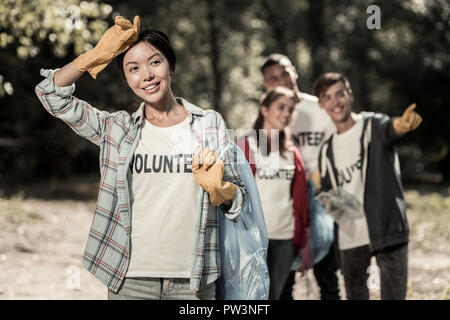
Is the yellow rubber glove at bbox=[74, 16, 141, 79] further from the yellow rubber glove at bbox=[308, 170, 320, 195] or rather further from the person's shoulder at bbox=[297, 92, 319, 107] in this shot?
the person's shoulder at bbox=[297, 92, 319, 107]

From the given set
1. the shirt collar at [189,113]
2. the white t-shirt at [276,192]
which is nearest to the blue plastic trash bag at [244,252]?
the shirt collar at [189,113]

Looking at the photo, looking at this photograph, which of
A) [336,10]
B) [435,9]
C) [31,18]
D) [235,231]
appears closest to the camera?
[235,231]

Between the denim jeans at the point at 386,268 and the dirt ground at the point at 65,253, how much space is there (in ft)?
4.15

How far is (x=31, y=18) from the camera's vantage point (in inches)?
254

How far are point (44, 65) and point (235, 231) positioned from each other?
566 inches

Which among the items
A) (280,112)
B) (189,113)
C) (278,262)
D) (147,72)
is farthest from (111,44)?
(278,262)

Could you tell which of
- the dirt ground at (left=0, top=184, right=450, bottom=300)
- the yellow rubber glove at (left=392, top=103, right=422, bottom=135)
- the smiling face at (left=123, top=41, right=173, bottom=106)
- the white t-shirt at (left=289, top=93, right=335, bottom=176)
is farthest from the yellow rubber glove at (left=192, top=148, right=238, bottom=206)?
the dirt ground at (left=0, top=184, right=450, bottom=300)

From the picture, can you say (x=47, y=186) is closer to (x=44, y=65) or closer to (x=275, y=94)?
(x=44, y=65)

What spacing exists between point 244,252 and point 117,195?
2.19 ft

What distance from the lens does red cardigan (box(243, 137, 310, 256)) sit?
475 cm

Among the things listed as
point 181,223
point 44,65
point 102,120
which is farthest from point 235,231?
point 44,65

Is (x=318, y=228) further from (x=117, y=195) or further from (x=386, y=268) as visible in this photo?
(x=117, y=195)

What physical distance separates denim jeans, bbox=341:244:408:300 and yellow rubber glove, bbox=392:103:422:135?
817 millimetres

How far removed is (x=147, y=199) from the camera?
2748 mm
